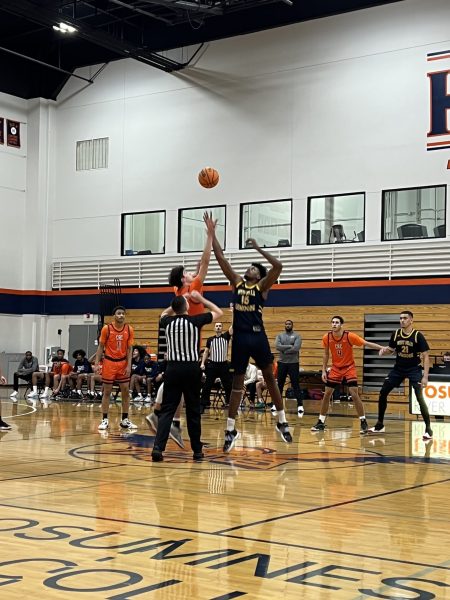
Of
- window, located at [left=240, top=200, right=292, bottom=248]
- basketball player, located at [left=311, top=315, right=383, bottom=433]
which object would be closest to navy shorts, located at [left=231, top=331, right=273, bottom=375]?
basketball player, located at [left=311, top=315, right=383, bottom=433]

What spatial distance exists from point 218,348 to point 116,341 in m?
4.64

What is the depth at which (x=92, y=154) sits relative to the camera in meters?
31.2

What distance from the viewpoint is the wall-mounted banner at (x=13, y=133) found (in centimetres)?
3153

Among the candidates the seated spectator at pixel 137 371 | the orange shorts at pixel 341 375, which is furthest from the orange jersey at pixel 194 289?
the seated spectator at pixel 137 371

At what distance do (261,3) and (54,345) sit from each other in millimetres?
13969

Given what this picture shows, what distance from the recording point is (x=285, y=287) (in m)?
26.8

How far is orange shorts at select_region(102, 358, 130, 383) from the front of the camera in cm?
1462

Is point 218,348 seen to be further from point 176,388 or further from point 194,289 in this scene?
point 176,388

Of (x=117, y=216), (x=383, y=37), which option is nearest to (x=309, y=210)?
(x=383, y=37)

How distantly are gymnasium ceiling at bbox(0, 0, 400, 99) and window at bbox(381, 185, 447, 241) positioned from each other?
553 centimetres

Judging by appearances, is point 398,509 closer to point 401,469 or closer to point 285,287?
point 401,469

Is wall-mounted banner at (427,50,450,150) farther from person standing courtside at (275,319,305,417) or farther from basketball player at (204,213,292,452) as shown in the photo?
basketball player at (204,213,292,452)

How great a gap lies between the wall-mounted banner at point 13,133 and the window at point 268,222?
944 centimetres

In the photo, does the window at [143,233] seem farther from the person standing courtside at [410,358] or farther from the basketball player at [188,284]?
the basketball player at [188,284]
